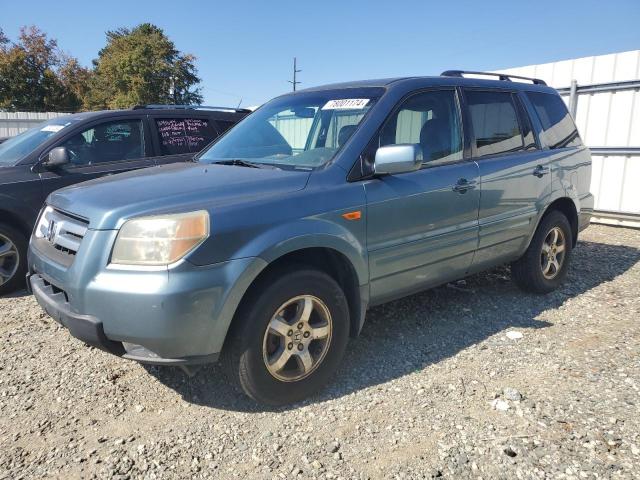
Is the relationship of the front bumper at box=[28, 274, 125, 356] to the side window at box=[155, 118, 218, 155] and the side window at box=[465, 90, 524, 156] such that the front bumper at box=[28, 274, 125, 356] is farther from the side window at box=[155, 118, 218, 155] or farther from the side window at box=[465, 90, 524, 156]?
the side window at box=[155, 118, 218, 155]

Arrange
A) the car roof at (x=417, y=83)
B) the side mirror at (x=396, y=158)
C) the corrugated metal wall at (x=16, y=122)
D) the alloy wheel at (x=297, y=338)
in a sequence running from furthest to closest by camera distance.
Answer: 1. the corrugated metal wall at (x=16, y=122)
2. the car roof at (x=417, y=83)
3. the side mirror at (x=396, y=158)
4. the alloy wheel at (x=297, y=338)

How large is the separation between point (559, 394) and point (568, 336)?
1.01 meters

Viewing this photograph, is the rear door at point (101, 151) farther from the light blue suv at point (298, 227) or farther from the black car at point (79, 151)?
the light blue suv at point (298, 227)

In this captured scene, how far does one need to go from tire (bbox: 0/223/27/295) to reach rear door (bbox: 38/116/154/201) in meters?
0.47

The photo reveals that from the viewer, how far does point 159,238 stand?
238 centimetres

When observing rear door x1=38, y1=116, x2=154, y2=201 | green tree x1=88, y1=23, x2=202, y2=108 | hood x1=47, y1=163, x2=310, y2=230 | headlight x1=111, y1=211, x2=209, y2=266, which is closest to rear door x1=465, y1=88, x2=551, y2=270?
hood x1=47, y1=163, x2=310, y2=230

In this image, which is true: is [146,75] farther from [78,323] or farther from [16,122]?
[78,323]

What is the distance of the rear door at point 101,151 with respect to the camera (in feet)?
16.4

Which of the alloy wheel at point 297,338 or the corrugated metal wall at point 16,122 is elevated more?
the corrugated metal wall at point 16,122

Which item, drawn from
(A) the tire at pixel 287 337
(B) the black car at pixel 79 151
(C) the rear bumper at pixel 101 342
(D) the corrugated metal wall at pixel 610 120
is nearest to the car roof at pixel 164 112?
(B) the black car at pixel 79 151

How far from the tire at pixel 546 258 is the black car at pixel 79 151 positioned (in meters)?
3.24

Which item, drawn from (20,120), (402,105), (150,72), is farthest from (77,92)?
(402,105)

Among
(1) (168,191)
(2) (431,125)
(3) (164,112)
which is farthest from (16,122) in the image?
(2) (431,125)

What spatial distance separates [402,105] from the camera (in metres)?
3.39
